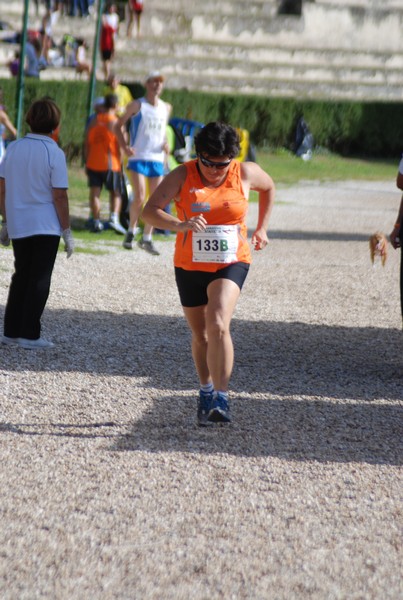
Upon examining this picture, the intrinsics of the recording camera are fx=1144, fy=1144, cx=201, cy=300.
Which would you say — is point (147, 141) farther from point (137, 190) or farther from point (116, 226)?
point (116, 226)

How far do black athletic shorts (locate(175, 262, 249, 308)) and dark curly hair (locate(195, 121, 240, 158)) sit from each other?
0.62 metres

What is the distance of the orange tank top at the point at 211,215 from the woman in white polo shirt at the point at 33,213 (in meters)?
2.18

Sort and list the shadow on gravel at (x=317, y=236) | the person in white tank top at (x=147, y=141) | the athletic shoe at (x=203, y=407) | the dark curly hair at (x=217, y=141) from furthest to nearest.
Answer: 1. the shadow on gravel at (x=317, y=236)
2. the person in white tank top at (x=147, y=141)
3. the athletic shoe at (x=203, y=407)
4. the dark curly hair at (x=217, y=141)

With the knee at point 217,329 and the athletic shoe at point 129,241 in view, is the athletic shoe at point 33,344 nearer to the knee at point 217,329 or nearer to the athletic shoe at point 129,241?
the knee at point 217,329

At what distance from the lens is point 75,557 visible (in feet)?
13.9

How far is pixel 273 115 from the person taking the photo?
3428 centimetres

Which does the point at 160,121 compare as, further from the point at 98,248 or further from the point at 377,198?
the point at 377,198

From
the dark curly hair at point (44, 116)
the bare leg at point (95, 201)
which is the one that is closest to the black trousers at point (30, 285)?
the dark curly hair at point (44, 116)

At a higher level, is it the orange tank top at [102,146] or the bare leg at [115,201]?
the orange tank top at [102,146]

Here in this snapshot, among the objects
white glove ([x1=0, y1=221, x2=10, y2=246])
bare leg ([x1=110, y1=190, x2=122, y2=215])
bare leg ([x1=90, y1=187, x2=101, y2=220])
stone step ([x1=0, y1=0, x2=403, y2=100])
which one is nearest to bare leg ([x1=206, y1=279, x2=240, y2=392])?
white glove ([x1=0, y1=221, x2=10, y2=246])

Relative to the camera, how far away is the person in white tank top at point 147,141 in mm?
12969

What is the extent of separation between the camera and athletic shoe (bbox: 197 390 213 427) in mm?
6282

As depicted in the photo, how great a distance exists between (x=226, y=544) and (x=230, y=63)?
35.1 meters

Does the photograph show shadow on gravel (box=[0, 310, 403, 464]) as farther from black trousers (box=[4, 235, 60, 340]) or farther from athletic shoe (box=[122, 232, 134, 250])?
athletic shoe (box=[122, 232, 134, 250])
